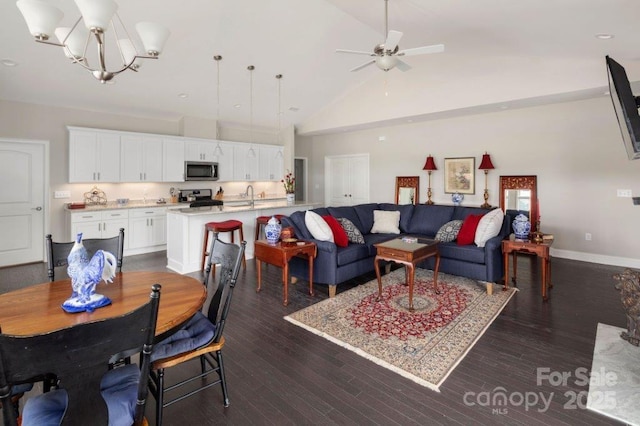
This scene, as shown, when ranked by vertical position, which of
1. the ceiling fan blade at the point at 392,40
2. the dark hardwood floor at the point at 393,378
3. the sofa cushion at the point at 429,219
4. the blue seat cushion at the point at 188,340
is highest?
the ceiling fan blade at the point at 392,40

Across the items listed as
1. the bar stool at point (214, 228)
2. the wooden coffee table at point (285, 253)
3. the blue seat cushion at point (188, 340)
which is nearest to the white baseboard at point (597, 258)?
the wooden coffee table at point (285, 253)

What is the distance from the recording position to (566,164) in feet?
18.9

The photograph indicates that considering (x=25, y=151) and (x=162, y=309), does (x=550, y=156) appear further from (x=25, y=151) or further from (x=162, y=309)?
(x=25, y=151)

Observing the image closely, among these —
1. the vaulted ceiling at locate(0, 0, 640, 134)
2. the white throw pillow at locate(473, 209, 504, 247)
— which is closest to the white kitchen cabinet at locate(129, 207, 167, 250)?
the vaulted ceiling at locate(0, 0, 640, 134)

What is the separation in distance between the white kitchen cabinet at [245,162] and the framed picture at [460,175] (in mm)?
4544

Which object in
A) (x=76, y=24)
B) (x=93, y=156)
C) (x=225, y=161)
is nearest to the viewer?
(x=76, y=24)

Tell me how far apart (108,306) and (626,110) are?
3665mm

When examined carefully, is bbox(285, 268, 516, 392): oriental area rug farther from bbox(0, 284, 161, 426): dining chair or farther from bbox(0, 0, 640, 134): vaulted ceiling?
bbox(0, 0, 640, 134): vaulted ceiling

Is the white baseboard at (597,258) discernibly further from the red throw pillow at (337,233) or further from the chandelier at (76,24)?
the chandelier at (76,24)

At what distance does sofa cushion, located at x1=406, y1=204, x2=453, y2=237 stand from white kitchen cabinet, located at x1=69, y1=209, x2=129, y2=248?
5.18m

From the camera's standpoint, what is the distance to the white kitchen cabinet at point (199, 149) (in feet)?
23.5

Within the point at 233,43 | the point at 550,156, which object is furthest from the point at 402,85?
the point at 233,43

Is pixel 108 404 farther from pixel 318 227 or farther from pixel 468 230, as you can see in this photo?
pixel 468 230

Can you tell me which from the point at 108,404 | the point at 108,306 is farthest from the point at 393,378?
the point at 108,306
